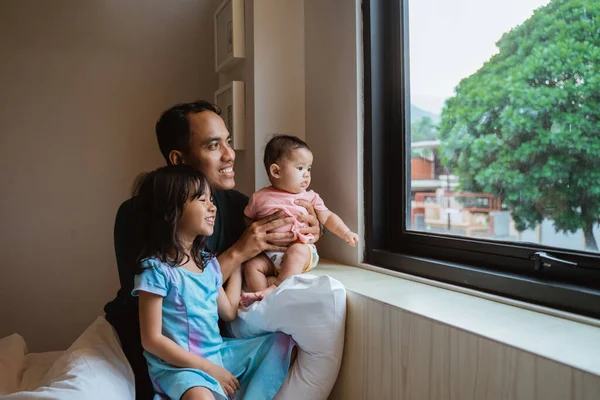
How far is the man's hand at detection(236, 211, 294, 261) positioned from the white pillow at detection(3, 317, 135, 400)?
1.52 feet

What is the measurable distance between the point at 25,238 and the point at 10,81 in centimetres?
74

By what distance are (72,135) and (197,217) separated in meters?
1.41

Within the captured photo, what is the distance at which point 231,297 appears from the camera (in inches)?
62.0

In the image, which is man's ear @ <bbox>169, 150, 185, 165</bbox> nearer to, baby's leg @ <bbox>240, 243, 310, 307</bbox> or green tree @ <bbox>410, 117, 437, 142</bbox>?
baby's leg @ <bbox>240, 243, 310, 307</bbox>

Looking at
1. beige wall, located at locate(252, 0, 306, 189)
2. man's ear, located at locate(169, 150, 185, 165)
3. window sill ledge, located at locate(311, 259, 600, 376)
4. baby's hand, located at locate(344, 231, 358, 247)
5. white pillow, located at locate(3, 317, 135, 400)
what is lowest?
white pillow, located at locate(3, 317, 135, 400)

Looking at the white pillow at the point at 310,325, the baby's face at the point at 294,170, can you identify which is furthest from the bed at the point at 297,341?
the baby's face at the point at 294,170

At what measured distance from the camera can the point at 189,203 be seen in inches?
54.0

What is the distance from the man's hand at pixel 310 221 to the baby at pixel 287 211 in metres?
0.01

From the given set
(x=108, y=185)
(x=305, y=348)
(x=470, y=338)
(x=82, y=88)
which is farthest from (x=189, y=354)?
(x=82, y=88)

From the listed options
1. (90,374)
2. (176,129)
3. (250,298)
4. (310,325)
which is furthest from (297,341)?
(176,129)

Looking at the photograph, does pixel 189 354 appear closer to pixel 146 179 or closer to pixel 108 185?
pixel 146 179

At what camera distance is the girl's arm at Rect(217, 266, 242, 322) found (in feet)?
4.96

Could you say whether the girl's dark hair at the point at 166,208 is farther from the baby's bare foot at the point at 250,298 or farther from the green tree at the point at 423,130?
the green tree at the point at 423,130

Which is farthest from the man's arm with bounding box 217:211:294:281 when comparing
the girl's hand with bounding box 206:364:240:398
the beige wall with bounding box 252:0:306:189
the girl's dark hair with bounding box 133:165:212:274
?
the beige wall with bounding box 252:0:306:189
